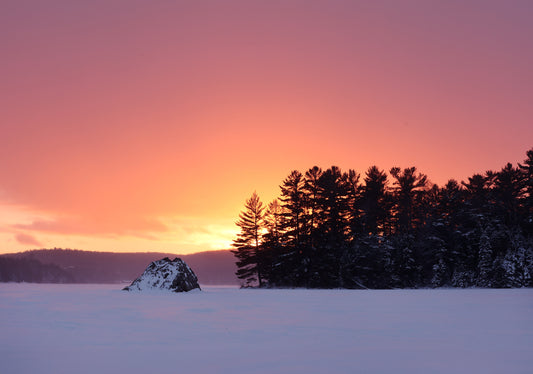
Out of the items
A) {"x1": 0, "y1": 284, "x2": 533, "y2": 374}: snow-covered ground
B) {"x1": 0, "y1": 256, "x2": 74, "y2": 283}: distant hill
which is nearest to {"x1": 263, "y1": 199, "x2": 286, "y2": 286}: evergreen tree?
{"x1": 0, "y1": 284, "x2": 533, "y2": 374}: snow-covered ground

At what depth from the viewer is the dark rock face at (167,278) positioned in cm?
3058

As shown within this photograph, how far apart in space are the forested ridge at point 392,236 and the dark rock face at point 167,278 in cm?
1803

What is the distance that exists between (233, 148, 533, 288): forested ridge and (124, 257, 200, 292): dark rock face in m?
18.0

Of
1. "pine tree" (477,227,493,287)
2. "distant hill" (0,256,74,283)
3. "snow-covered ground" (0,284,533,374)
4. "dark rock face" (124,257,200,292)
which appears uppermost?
"distant hill" (0,256,74,283)

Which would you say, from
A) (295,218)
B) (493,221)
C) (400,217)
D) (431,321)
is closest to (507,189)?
(493,221)

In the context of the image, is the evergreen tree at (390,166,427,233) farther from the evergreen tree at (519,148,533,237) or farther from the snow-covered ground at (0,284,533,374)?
the snow-covered ground at (0,284,533,374)

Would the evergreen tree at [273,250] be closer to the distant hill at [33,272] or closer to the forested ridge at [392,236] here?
the forested ridge at [392,236]

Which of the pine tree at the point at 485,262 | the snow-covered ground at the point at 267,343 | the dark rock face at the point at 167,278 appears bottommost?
the snow-covered ground at the point at 267,343

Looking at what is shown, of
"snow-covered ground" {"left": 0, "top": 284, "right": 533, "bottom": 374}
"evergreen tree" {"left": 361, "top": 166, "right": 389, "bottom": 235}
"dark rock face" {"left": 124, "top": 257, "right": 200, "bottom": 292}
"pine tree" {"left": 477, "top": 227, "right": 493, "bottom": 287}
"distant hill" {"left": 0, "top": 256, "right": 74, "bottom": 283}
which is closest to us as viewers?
"snow-covered ground" {"left": 0, "top": 284, "right": 533, "bottom": 374}

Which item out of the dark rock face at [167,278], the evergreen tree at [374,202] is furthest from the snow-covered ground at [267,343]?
the evergreen tree at [374,202]

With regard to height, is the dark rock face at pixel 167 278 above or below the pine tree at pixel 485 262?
below

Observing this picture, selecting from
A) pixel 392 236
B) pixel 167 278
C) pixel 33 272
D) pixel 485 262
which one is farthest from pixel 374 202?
pixel 33 272

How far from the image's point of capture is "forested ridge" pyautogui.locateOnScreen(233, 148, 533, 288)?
4538 cm

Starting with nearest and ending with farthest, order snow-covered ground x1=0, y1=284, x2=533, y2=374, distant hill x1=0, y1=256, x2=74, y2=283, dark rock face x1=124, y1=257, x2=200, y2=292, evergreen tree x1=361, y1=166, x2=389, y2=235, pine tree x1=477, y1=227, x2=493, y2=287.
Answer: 1. snow-covered ground x1=0, y1=284, x2=533, y2=374
2. dark rock face x1=124, y1=257, x2=200, y2=292
3. pine tree x1=477, y1=227, x2=493, y2=287
4. evergreen tree x1=361, y1=166, x2=389, y2=235
5. distant hill x1=0, y1=256, x2=74, y2=283
